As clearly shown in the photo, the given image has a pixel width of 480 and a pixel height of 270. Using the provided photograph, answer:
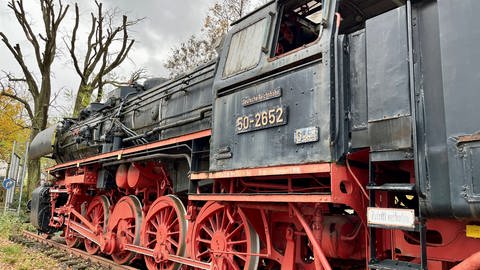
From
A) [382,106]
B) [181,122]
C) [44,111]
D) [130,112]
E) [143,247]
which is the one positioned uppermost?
[44,111]

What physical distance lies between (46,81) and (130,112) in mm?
14024

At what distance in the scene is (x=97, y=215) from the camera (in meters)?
8.09

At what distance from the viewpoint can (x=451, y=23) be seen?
2348mm

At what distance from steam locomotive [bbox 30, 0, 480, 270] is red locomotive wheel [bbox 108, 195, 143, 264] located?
19.3 inches

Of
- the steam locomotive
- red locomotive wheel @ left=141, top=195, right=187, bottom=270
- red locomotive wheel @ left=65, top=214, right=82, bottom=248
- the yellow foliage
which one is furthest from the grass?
the yellow foliage

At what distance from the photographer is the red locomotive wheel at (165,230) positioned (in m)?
5.39

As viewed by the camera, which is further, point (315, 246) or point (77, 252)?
point (77, 252)

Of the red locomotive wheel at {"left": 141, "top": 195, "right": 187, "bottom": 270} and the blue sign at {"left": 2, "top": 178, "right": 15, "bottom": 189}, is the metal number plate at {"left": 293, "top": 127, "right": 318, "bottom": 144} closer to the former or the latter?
the red locomotive wheel at {"left": 141, "top": 195, "right": 187, "bottom": 270}

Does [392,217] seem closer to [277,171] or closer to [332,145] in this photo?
[332,145]

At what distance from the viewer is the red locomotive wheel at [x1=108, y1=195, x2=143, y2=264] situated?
6.49 metres

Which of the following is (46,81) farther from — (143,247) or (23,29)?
(143,247)

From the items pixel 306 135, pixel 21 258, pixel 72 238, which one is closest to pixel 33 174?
pixel 72 238

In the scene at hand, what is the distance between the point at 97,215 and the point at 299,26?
6015mm

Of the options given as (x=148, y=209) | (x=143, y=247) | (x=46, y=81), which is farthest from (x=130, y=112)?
(x=46, y=81)
